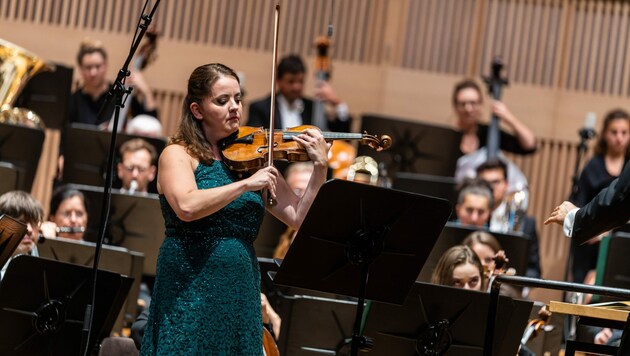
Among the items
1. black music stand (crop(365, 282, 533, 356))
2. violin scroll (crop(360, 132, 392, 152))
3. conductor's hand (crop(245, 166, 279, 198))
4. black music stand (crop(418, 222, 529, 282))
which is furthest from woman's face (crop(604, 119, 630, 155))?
conductor's hand (crop(245, 166, 279, 198))

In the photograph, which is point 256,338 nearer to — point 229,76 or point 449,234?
point 229,76

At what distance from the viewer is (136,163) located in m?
6.01

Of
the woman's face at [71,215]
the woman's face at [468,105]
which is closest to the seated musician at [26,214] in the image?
the woman's face at [71,215]

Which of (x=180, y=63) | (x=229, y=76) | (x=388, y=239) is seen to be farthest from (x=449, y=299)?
(x=180, y=63)

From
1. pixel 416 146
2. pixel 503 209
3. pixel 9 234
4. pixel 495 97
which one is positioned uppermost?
pixel 495 97

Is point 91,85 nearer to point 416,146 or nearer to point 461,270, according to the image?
point 416,146

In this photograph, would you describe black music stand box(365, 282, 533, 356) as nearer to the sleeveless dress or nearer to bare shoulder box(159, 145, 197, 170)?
the sleeveless dress

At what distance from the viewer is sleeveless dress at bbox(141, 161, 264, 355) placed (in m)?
3.28

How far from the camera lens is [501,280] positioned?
3375 millimetres

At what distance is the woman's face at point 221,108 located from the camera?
3408mm

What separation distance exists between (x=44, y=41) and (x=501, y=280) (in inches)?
225

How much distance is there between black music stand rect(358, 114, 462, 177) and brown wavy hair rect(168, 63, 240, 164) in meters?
3.33

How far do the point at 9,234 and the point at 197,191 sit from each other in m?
1.02

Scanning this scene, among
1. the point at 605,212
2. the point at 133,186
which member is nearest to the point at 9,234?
the point at 605,212
